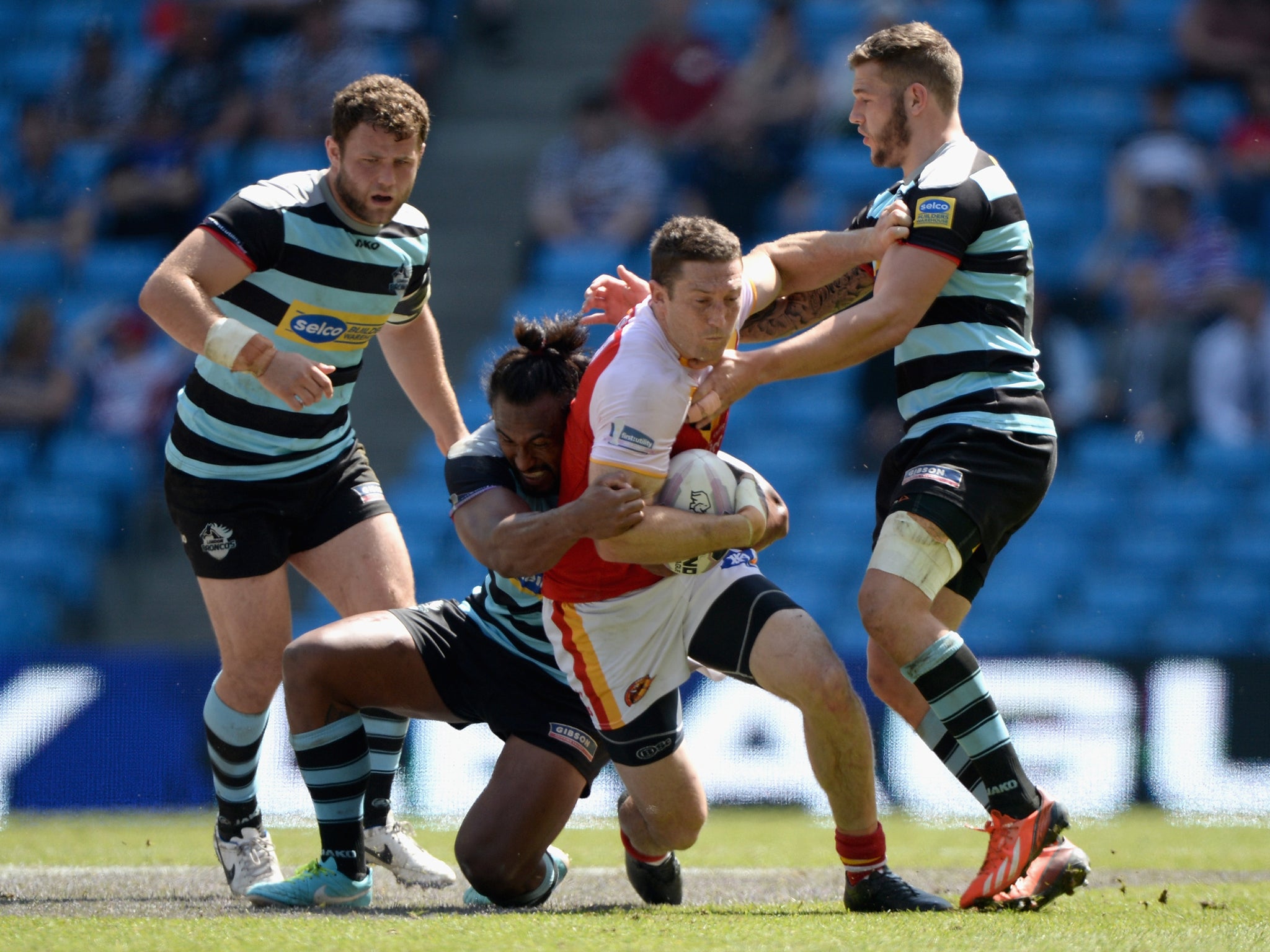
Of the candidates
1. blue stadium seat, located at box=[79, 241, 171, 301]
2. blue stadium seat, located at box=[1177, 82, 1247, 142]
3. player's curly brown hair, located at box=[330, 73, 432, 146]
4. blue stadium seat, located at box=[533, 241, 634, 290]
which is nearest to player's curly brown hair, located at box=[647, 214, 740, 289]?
player's curly brown hair, located at box=[330, 73, 432, 146]

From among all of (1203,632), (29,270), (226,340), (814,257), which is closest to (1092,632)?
(1203,632)

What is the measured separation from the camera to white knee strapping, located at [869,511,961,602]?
4.21 meters

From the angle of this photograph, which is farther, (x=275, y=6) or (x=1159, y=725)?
(x=275, y=6)

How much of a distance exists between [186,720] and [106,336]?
4.26m

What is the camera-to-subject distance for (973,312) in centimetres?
446

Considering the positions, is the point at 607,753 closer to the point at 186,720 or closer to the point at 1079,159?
the point at 186,720

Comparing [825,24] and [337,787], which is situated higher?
[825,24]

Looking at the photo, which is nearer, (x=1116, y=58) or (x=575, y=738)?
(x=575, y=738)

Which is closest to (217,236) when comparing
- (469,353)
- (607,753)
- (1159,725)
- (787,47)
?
(607,753)

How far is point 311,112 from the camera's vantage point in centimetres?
1238

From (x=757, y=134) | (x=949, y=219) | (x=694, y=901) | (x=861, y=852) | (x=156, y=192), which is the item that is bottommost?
(x=694, y=901)

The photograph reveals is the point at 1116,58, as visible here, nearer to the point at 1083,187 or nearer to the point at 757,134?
the point at 1083,187

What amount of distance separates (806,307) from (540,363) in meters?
1.16

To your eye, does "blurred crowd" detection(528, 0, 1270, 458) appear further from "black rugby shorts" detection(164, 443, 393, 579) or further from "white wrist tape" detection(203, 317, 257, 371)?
"white wrist tape" detection(203, 317, 257, 371)
